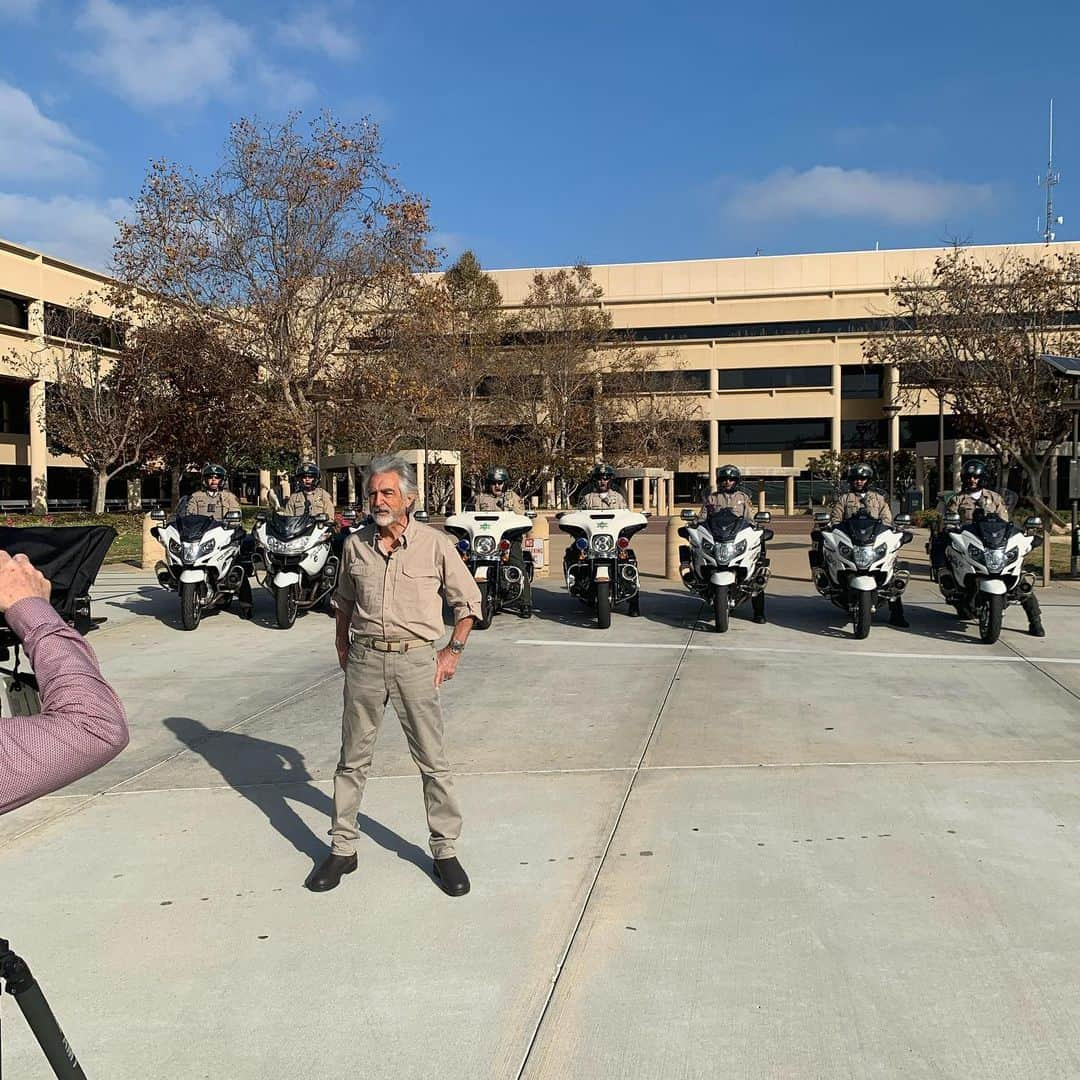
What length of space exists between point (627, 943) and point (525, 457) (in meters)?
37.8

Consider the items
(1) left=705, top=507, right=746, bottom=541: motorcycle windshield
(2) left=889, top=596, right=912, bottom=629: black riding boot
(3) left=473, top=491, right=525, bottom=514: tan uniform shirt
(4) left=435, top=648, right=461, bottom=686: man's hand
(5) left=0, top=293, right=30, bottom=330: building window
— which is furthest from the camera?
(5) left=0, top=293, right=30, bottom=330: building window

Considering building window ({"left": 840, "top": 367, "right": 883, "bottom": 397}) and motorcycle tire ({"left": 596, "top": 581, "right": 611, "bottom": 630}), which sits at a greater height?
building window ({"left": 840, "top": 367, "right": 883, "bottom": 397})

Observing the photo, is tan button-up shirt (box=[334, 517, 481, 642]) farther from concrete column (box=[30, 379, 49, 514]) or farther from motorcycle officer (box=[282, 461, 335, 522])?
concrete column (box=[30, 379, 49, 514])

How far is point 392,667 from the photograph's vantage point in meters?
4.19

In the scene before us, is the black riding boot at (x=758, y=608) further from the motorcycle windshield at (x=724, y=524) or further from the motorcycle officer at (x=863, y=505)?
the motorcycle windshield at (x=724, y=524)

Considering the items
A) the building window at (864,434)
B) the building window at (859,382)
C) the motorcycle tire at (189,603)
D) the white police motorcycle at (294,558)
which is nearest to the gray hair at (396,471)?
the white police motorcycle at (294,558)

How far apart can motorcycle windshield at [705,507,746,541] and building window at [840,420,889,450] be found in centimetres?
4874

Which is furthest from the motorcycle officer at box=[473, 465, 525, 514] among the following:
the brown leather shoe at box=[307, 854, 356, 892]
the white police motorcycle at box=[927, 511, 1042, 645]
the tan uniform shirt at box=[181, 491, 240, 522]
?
the brown leather shoe at box=[307, 854, 356, 892]

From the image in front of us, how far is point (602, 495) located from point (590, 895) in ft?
26.7

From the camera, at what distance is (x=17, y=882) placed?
13.8ft

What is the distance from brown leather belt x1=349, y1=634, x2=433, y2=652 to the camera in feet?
13.8

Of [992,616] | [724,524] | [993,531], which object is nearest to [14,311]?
[724,524]

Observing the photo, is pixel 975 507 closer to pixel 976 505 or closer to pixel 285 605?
pixel 976 505

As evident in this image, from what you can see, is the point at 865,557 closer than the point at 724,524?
Yes
